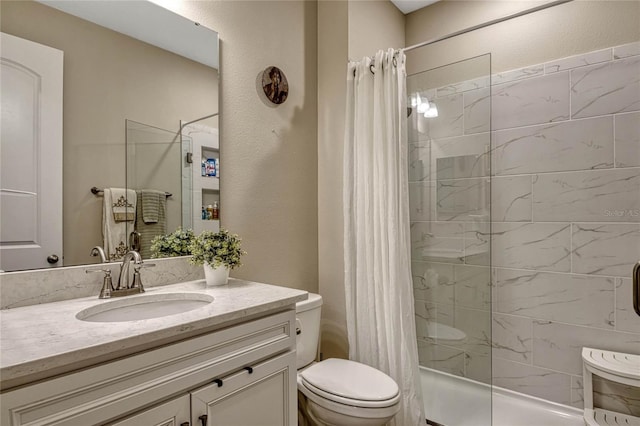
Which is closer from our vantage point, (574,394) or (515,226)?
(574,394)

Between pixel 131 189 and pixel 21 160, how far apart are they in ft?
1.17

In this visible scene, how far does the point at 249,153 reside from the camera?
6.28 feet

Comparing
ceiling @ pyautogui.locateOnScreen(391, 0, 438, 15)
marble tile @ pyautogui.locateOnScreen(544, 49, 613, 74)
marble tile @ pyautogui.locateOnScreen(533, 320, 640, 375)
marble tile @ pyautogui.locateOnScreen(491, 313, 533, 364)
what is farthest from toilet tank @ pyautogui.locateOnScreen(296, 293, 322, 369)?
ceiling @ pyautogui.locateOnScreen(391, 0, 438, 15)

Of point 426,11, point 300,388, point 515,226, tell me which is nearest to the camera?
point 300,388

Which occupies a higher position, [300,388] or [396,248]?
[396,248]

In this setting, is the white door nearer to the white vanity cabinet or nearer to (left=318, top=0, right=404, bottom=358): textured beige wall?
the white vanity cabinet

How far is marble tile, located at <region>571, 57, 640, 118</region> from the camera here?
6.33 feet

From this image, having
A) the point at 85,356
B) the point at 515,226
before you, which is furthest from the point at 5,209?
the point at 515,226

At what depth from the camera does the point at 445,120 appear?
2035 millimetres

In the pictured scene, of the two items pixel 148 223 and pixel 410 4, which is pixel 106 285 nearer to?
pixel 148 223

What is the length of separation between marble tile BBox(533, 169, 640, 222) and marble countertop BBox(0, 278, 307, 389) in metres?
1.73

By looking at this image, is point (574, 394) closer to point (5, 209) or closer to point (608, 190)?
point (608, 190)

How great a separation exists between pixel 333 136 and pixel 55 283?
1.60 metres

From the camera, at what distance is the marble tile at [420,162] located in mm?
1960
